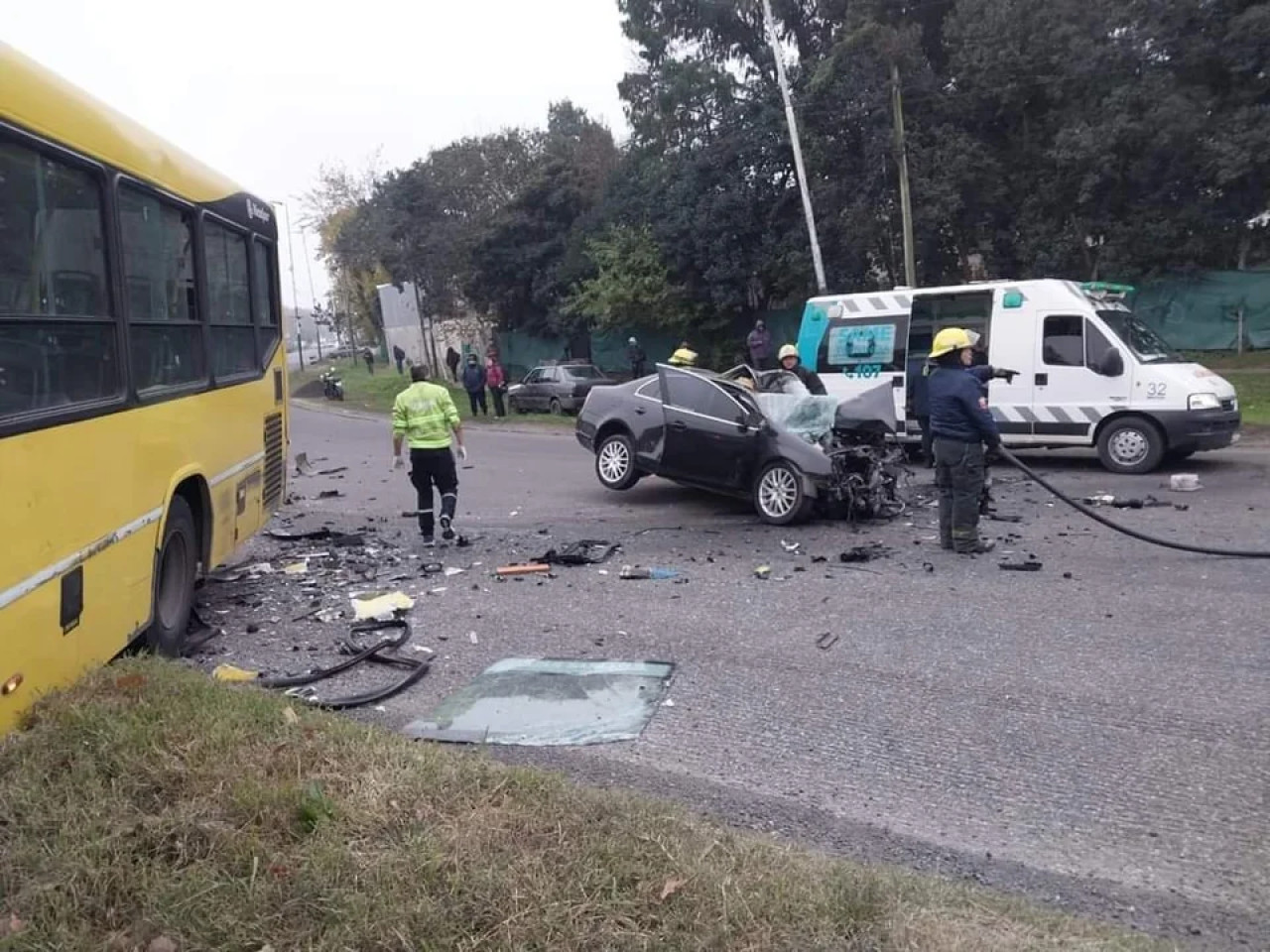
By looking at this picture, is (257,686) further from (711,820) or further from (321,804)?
(711,820)

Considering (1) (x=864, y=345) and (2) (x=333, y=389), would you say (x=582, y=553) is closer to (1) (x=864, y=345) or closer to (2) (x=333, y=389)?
(1) (x=864, y=345)

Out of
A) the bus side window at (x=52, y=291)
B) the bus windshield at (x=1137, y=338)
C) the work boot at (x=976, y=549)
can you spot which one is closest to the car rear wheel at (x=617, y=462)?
the work boot at (x=976, y=549)

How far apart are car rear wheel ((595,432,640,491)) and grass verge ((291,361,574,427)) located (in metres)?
10.8

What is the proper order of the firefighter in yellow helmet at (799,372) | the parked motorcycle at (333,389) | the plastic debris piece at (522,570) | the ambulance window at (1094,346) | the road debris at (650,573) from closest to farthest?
the road debris at (650,573), the plastic debris piece at (522,570), the firefighter in yellow helmet at (799,372), the ambulance window at (1094,346), the parked motorcycle at (333,389)

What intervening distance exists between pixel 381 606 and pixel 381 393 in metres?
34.7

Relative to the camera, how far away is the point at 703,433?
1095cm

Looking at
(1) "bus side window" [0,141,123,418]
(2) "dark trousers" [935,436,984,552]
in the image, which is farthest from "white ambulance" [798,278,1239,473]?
(1) "bus side window" [0,141,123,418]

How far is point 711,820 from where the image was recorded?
411cm

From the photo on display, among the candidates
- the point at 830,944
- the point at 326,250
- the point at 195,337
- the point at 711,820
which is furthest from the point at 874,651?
the point at 326,250

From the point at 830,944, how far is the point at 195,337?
532 cm

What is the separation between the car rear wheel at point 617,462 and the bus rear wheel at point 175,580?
610 cm

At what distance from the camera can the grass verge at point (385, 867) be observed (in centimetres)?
305

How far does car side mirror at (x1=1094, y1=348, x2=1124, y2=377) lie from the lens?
1249cm

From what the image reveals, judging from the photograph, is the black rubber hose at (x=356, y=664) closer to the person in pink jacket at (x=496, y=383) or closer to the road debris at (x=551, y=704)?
the road debris at (x=551, y=704)
